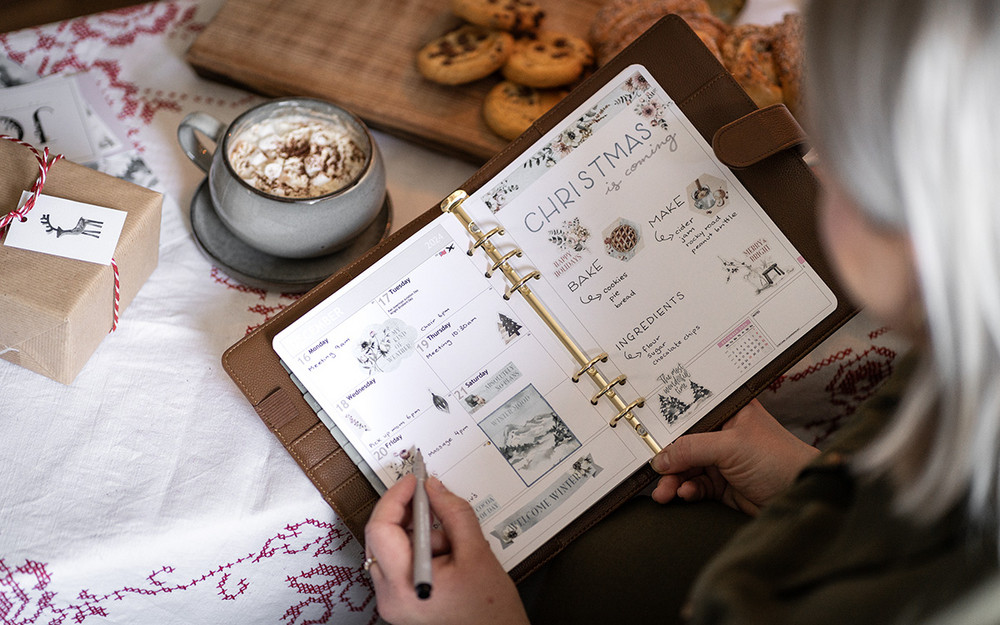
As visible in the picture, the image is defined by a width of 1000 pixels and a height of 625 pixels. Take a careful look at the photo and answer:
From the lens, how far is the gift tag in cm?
70

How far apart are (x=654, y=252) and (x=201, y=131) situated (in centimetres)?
52

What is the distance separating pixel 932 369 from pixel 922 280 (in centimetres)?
6

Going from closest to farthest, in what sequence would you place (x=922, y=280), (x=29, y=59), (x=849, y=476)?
(x=922, y=280), (x=849, y=476), (x=29, y=59)

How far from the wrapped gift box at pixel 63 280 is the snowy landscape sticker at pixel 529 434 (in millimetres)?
418

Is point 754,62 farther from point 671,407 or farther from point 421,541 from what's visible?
point 421,541

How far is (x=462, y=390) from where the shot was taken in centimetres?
71

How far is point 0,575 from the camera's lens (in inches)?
25.3

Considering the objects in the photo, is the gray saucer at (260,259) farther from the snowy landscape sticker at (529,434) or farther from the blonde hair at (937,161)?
the blonde hair at (937,161)

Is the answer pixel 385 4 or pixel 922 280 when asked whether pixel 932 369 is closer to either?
pixel 922 280

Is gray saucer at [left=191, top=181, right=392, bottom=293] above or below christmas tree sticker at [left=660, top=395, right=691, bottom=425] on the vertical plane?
below

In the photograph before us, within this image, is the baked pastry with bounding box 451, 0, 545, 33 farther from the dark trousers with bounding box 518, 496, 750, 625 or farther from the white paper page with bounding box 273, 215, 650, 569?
the dark trousers with bounding box 518, 496, 750, 625

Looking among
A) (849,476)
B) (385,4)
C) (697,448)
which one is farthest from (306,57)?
(849,476)

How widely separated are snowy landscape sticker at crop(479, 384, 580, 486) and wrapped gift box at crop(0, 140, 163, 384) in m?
0.42

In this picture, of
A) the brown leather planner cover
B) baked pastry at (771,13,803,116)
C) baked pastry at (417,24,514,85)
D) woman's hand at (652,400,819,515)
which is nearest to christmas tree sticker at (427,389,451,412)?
the brown leather planner cover
